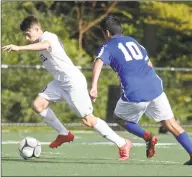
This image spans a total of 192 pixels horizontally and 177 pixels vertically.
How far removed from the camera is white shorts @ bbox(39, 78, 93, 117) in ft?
37.3

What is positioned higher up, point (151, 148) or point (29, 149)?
point (151, 148)

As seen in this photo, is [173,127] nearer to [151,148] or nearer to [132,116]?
[151,148]

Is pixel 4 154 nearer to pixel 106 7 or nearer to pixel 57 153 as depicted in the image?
pixel 57 153

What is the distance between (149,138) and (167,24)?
12629mm

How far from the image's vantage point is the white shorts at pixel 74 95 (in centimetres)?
1138

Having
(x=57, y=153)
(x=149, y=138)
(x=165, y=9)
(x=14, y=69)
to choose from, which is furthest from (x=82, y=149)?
(x=165, y=9)

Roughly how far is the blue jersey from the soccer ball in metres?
1.35

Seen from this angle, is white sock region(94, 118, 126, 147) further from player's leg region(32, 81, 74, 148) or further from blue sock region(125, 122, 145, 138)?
player's leg region(32, 81, 74, 148)

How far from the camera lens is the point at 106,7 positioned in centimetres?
2472

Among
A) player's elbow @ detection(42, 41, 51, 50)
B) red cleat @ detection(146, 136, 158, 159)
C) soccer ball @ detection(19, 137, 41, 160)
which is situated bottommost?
soccer ball @ detection(19, 137, 41, 160)

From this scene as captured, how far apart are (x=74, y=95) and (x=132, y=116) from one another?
2.95ft

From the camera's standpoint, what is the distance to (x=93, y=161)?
1091 centimetres

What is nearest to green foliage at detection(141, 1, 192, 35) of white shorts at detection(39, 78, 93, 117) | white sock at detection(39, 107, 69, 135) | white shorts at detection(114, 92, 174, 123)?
white shorts at detection(39, 78, 93, 117)

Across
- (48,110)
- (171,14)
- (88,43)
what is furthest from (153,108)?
(88,43)
